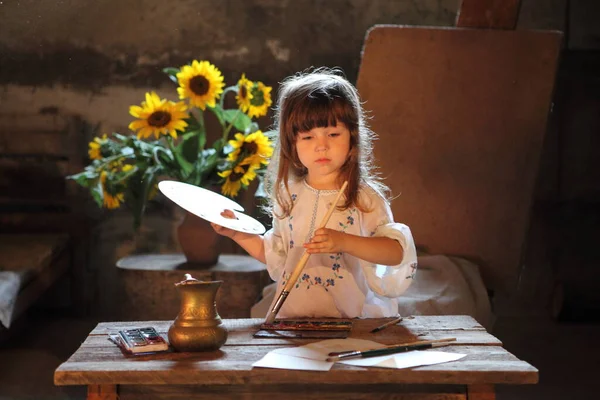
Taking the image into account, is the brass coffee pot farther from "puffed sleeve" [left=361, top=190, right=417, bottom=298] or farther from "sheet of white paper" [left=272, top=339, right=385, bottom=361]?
"puffed sleeve" [left=361, top=190, right=417, bottom=298]

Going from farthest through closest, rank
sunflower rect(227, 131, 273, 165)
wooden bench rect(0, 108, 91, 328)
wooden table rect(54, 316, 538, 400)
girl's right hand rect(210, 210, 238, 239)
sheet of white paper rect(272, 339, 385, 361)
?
wooden bench rect(0, 108, 91, 328) → sunflower rect(227, 131, 273, 165) → girl's right hand rect(210, 210, 238, 239) → sheet of white paper rect(272, 339, 385, 361) → wooden table rect(54, 316, 538, 400)

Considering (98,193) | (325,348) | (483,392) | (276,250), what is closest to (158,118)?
(98,193)

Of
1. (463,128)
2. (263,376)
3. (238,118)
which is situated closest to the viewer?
(263,376)

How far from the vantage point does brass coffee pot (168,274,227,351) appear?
1.94m

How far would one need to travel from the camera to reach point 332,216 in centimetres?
255

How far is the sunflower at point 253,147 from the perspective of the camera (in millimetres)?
3613

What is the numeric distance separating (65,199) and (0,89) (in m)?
0.69

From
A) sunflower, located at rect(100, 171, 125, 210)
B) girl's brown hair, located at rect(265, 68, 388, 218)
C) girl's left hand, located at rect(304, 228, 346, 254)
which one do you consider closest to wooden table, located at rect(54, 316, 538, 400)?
girl's left hand, located at rect(304, 228, 346, 254)

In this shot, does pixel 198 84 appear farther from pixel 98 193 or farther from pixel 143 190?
pixel 98 193

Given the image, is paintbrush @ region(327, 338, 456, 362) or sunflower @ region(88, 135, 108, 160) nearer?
paintbrush @ region(327, 338, 456, 362)

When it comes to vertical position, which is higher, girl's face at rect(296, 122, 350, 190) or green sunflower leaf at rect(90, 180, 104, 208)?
girl's face at rect(296, 122, 350, 190)

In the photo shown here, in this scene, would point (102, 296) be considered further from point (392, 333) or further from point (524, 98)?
point (392, 333)

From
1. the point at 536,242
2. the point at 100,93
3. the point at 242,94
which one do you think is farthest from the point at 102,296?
the point at 536,242

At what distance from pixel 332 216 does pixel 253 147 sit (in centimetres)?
114
